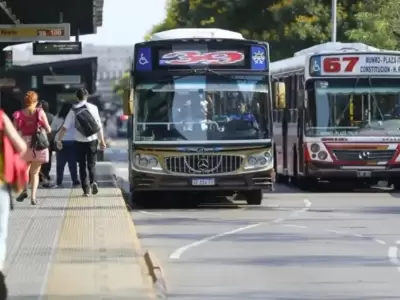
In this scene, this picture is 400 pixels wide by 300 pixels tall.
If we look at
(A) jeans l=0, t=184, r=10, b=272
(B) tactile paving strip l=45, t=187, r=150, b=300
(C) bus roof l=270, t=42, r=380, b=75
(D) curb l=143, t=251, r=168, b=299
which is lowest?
(D) curb l=143, t=251, r=168, b=299

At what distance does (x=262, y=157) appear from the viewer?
22703 mm

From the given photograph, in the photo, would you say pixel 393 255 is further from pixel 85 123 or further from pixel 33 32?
pixel 33 32

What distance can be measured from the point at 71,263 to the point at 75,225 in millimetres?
4010

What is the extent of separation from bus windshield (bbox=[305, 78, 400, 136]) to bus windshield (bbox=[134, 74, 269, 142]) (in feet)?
15.1

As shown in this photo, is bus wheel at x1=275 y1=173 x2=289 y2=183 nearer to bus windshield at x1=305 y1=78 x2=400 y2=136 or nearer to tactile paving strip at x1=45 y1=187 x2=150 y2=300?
bus windshield at x1=305 y1=78 x2=400 y2=136

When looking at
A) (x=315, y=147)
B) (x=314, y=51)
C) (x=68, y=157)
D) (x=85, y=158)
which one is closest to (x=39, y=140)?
(x=85, y=158)

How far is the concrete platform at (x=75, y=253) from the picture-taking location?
11.9 metres

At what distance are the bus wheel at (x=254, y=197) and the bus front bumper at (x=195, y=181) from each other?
1.08m

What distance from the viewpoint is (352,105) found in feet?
89.9

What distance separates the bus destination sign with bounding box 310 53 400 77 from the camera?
27.5m

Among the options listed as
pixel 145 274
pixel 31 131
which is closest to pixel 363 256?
pixel 145 274

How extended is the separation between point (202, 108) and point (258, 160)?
139cm

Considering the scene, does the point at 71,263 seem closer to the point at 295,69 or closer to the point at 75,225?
the point at 75,225

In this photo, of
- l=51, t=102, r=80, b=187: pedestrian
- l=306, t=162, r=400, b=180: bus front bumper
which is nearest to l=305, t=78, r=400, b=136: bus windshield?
l=306, t=162, r=400, b=180: bus front bumper
